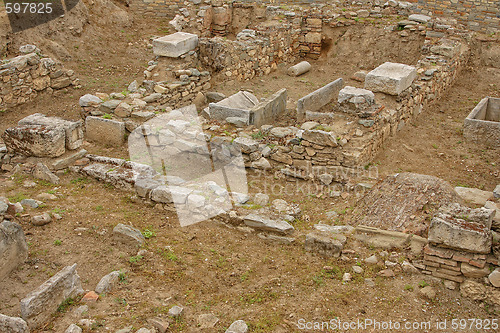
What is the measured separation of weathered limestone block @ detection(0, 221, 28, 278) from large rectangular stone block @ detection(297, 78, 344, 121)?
634 centimetres

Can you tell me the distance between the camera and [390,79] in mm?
9750

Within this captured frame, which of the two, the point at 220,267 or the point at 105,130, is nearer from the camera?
the point at 220,267

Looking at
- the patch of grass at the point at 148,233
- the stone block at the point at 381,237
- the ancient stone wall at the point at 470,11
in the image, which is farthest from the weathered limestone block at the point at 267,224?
the ancient stone wall at the point at 470,11

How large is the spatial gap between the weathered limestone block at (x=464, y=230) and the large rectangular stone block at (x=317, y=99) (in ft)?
16.5

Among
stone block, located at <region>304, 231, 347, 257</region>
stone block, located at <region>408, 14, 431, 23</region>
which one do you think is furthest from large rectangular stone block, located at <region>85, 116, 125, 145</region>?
stone block, located at <region>408, 14, 431, 23</region>

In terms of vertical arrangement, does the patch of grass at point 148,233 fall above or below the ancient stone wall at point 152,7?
below

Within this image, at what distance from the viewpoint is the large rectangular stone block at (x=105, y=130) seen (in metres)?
9.45

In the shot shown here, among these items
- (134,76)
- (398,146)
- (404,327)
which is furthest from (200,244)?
(134,76)

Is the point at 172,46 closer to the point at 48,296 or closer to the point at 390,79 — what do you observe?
the point at 390,79

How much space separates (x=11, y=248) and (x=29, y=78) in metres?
7.16

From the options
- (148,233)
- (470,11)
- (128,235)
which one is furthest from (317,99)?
(470,11)

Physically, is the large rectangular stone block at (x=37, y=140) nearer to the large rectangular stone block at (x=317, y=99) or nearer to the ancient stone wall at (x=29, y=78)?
the ancient stone wall at (x=29, y=78)

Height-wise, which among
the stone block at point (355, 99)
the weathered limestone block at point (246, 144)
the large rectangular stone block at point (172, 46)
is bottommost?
the weathered limestone block at point (246, 144)

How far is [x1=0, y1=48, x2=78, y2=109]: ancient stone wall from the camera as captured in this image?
35.8ft
